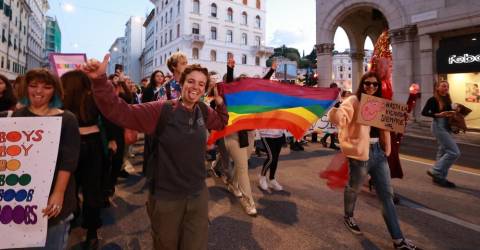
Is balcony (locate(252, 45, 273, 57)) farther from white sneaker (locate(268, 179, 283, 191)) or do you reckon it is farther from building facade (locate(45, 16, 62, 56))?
building facade (locate(45, 16, 62, 56))

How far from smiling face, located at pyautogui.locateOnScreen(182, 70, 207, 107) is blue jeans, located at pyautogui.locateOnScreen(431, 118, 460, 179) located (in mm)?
5765

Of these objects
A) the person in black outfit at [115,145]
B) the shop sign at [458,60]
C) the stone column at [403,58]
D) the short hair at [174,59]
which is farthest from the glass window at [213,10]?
the short hair at [174,59]

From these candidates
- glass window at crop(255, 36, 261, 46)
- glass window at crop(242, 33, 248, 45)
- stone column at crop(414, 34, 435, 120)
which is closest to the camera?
stone column at crop(414, 34, 435, 120)

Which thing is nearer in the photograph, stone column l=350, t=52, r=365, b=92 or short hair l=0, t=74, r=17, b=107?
short hair l=0, t=74, r=17, b=107

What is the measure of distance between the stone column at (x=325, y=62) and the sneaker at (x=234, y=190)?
56.5ft

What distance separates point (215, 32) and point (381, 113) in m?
50.8

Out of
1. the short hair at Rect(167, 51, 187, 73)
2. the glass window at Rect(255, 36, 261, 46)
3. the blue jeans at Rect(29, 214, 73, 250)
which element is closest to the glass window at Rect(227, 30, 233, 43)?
the glass window at Rect(255, 36, 261, 46)

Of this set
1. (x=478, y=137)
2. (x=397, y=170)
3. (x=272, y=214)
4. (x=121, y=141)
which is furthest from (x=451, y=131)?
(x=478, y=137)

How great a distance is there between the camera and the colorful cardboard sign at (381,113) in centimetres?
364

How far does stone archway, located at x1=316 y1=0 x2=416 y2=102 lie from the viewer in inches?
680

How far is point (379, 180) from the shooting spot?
376 centimetres

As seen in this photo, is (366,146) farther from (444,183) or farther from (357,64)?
(357,64)

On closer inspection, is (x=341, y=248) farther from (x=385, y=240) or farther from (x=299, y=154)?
(x=299, y=154)

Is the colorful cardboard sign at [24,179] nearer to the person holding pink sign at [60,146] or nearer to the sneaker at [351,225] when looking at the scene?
the person holding pink sign at [60,146]
